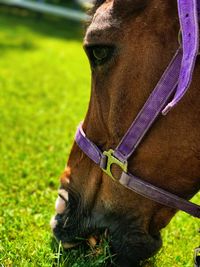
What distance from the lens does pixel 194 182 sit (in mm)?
2541

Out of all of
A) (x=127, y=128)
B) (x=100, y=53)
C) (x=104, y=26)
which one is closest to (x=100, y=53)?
(x=100, y=53)

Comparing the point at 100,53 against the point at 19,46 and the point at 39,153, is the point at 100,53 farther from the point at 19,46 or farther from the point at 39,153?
the point at 19,46

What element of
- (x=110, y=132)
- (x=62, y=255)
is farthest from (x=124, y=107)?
(x=62, y=255)

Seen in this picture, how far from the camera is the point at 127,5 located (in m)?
2.39

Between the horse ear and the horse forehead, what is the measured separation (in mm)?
35

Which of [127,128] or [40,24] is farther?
[40,24]

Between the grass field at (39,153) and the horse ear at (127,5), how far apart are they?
4.07 ft

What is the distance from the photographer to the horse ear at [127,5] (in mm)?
2381

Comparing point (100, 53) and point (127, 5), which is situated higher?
point (127, 5)

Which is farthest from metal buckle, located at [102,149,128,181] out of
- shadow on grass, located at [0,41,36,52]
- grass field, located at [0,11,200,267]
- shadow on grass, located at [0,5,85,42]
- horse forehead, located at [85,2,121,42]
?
shadow on grass, located at [0,5,85,42]

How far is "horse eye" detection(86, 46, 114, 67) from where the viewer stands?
244 cm

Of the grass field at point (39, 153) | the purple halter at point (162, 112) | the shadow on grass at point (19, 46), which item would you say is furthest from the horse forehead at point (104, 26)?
the shadow on grass at point (19, 46)

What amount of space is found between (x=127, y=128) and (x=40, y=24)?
49.8 ft

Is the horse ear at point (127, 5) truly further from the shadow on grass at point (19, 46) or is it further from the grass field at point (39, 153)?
the shadow on grass at point (19, 46)
